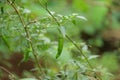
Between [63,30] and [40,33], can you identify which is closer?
[63,30]

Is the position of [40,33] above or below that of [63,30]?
above

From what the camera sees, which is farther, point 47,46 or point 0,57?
point 0,57

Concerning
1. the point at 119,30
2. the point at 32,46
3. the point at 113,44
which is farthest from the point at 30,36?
the point at 119,30

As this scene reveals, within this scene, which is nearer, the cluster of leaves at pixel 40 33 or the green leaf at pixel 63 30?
the green leaf at pixel 63 30

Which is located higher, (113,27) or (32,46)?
(113,27)

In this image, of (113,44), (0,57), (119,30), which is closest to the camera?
(0,57)

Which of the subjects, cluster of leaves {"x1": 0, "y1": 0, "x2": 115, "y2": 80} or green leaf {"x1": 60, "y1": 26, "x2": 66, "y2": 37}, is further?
cluster of leaves {"x1": 0, "y1": 0, "x2": 115, "y2": 80}

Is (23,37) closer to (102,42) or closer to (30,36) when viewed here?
(30,36)

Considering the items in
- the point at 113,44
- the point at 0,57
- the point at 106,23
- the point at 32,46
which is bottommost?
the point at 32,46

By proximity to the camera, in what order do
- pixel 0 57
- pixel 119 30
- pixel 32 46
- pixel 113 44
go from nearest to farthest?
pixel 32 46
pixel 0 57
pixel 113 44
pixel 119 30
